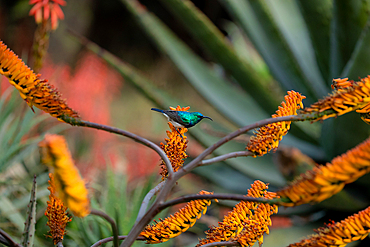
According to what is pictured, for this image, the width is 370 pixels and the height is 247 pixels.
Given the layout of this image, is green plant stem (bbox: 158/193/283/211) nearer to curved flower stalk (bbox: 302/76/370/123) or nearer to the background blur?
curved flower stalk (bbox: 302/76/370/123)

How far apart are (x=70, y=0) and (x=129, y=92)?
133 centimetres

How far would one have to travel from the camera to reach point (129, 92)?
436cm

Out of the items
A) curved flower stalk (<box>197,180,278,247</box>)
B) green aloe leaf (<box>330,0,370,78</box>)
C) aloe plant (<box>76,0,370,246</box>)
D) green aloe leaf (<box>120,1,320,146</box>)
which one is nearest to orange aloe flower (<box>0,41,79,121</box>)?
curved flower stalk (<box>197,180,278,247</box>)

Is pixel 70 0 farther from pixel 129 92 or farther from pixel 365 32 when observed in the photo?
pixel 365 32

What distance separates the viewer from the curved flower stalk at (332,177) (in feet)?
0.60

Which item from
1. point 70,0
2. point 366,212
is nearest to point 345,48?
point 366,212

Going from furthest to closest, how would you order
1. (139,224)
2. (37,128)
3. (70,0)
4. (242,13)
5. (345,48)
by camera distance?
(70,0)
(37,128)
(242,13)
(345,48)
(139,224)

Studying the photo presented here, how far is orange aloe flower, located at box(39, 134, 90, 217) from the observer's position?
17 cm

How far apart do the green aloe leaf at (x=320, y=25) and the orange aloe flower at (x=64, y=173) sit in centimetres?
94

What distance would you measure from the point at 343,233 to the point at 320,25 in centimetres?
87

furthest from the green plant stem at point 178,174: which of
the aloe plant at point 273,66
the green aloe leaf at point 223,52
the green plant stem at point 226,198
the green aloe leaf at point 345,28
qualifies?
the green aloe leaf at point 223,52

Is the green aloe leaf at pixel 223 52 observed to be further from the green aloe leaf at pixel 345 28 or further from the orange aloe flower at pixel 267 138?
the orange aloe flower at pixel 267 138

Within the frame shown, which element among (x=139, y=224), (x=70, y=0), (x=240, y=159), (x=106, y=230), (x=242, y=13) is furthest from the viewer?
(x=70, y=0)

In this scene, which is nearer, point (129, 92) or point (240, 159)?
point (240, 159)
